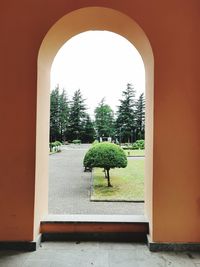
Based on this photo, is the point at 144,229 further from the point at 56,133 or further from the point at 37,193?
the point at 56,133

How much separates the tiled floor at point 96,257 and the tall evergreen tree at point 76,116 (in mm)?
28575

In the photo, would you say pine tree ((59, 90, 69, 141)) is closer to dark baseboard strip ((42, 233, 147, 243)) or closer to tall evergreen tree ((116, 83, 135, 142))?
tall evergreen tree ((116, 83, 135, 142))

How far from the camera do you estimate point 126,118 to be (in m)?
28.5

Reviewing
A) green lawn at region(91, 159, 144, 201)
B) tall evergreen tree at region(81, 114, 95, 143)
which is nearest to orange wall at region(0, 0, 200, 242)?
green lawn at region(91, 159, 144, 201)

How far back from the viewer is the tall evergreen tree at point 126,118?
2809 centimetres

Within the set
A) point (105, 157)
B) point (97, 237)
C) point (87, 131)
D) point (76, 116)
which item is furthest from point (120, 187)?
point (76, 116)

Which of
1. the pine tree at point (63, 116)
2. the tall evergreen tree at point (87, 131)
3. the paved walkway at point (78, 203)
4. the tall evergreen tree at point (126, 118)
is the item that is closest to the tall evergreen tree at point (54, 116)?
the pine tree at point (63, 116)

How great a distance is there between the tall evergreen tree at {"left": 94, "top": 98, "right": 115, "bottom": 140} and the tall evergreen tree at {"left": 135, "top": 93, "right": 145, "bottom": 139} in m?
3.18

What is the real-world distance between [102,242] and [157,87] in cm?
183

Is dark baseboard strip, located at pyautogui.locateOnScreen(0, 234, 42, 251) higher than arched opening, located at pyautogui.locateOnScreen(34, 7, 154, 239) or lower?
lower

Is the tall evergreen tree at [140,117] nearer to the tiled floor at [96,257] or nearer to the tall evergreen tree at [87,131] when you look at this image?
the tall evergreen tree at [87,131]

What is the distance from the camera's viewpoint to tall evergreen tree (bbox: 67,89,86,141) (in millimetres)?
31203

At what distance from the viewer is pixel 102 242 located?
2820 millimetres

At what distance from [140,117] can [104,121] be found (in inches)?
181
